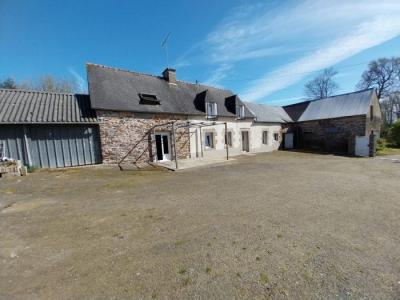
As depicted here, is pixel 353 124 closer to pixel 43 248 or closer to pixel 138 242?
pixel 138 242

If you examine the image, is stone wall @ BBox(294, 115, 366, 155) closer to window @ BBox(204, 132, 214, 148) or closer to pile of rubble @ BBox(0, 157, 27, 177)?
window @ BBox(204, 132, 214, 148)

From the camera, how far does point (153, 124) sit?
11719mm

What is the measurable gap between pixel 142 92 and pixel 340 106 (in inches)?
720

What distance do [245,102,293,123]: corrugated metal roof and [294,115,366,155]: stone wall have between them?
1.96 metres

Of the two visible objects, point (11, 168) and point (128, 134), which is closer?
point (11, 168)

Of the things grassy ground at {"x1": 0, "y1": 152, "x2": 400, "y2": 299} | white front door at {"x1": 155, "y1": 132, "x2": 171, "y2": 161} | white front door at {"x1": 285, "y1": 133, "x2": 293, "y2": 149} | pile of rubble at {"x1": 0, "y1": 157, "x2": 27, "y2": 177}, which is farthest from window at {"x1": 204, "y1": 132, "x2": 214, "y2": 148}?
pile of rubble at {"x1": 0, "y1": 157, "x2": 27, "y2": 177}

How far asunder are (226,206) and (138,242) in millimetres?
2155

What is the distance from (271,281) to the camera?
2.11 metres

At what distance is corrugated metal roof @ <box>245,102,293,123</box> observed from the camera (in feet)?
61.0

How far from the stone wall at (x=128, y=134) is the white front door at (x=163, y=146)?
0.40 m

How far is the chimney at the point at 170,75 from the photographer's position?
47.3 ft

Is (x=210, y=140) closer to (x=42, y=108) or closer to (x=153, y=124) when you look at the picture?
(x=153, y=124)

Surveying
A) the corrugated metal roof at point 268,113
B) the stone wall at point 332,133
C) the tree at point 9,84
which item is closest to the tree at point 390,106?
the stone wall at point 332,133

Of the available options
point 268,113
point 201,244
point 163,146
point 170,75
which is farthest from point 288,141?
point 201,244
